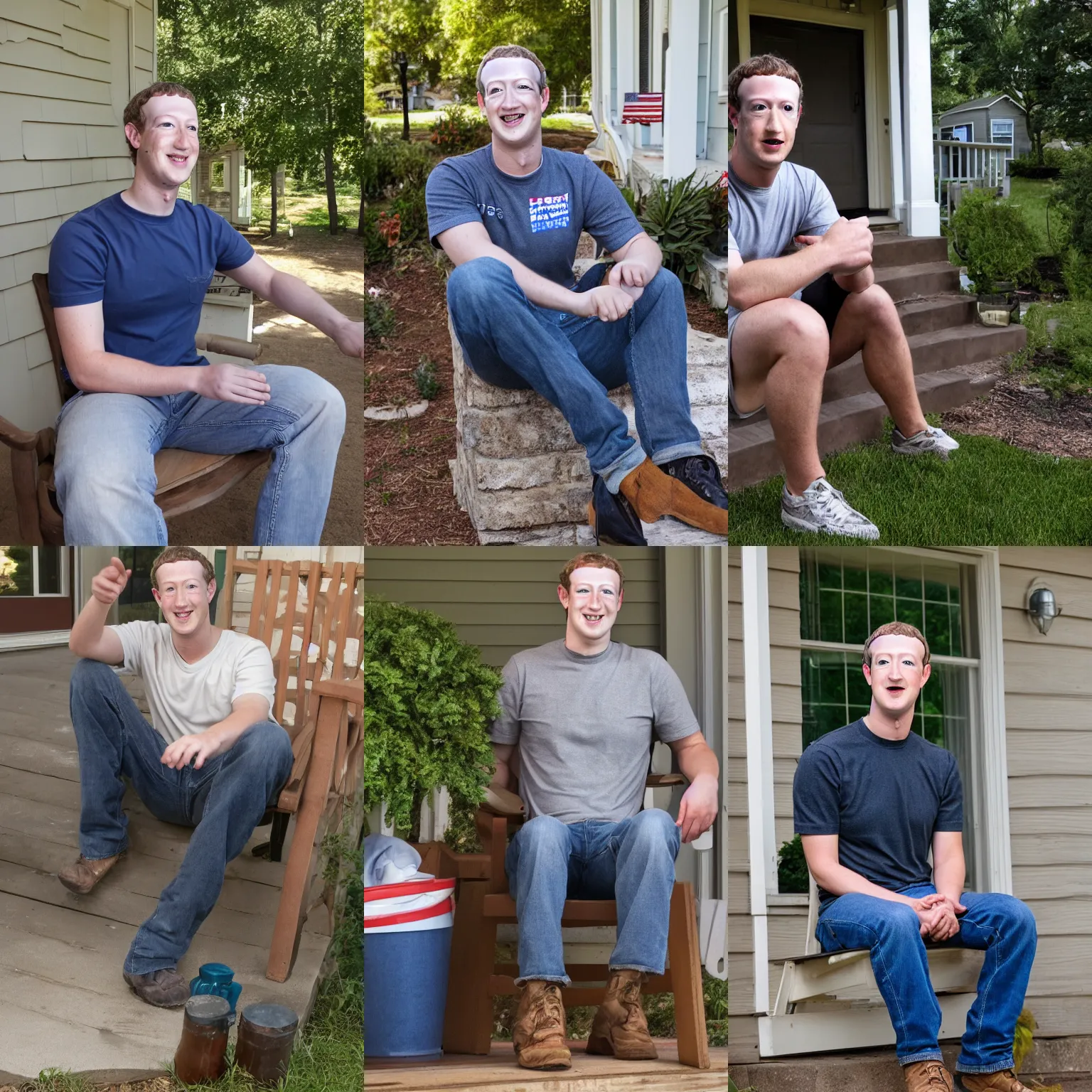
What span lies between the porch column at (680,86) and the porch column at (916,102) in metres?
0.80

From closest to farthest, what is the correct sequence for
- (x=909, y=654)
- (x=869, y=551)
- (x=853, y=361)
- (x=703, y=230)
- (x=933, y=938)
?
1. (x=933, y=938)
2. (x=909, y=654)
3. (x=703, y=230)
4. (x=869, y=551)
5. (x=853, y=361)

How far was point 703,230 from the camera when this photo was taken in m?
3.14

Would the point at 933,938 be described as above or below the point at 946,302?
below

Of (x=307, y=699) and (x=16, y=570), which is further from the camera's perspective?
(x=307, y=699)

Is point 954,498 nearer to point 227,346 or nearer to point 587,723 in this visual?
point 587,723

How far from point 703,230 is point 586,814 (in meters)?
1.68

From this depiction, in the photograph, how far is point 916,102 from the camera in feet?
11.3

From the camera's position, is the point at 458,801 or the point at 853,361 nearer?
the point at 458,801

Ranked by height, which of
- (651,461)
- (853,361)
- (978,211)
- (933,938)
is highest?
(978,211)

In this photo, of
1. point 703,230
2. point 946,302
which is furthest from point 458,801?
point 946,302

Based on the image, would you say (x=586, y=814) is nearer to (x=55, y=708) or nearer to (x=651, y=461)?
(x=651, y=461)

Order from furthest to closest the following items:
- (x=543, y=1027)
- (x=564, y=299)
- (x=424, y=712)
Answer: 1. (x=564, y=299)
2. (x=424, y=712)
3. (x=543, y=1027)

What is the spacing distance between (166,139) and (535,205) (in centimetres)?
103

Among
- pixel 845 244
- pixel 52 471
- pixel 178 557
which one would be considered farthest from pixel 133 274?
pixel 845 244
